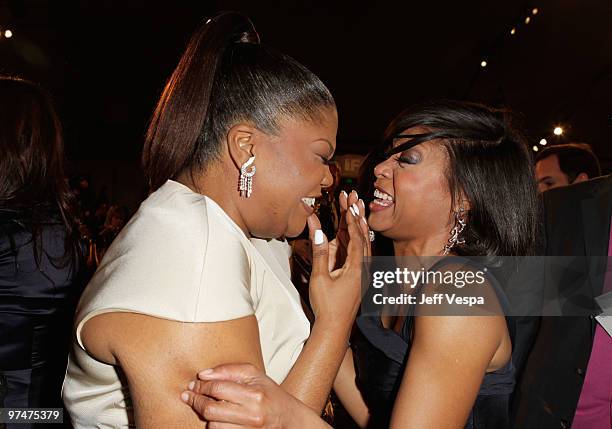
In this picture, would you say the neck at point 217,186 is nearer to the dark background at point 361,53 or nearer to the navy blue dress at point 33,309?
the navy blue dress at point 33,309

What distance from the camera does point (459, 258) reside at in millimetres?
1452

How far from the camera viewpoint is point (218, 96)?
3.51 ft

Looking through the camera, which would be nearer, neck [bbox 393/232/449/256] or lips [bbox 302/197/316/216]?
lips [bbox 302/197/316/216]

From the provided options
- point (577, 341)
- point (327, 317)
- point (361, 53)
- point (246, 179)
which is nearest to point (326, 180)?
point (246, 179)

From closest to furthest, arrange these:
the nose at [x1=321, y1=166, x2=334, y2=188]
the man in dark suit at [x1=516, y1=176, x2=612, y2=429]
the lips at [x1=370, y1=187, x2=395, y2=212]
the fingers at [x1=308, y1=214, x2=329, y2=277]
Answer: the nose at [x1=321, y1=166, x2=334, y2=188] < the fingers at [x1=308, y1=214, x2=329, y2=277] < the lips at [x1=370, y1=187, x2=395, y2=212] < the man in dark suit at [x1=516, y1=176, x2=612, y2=429]

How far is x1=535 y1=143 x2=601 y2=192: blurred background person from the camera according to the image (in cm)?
356

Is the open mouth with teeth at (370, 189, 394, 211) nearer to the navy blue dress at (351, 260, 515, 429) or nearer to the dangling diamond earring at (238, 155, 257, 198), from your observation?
the navy blue dress at (351, 260, 515, 429)

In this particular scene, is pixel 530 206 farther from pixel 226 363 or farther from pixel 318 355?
pixel 226 363

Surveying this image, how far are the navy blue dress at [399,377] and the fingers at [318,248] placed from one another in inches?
12.0

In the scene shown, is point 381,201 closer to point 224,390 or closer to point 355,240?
point 355,240

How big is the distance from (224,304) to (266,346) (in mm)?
267

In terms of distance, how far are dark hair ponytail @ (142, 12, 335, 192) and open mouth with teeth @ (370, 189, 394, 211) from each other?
67cm

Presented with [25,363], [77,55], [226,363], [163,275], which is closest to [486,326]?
[226,363]

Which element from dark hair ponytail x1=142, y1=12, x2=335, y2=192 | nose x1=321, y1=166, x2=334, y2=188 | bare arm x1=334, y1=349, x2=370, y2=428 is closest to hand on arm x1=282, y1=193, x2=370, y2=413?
nose x1=321, y1=166, x2=334, y2=188
